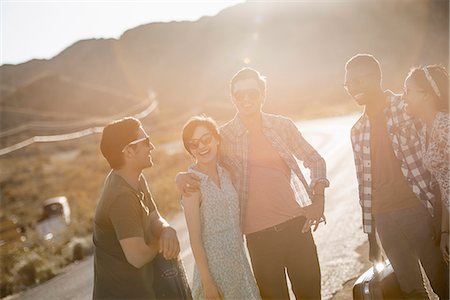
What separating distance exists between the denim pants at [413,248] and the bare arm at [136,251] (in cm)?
178

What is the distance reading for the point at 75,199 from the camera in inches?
757

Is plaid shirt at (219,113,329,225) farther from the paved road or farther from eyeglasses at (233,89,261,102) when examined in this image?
the paved road

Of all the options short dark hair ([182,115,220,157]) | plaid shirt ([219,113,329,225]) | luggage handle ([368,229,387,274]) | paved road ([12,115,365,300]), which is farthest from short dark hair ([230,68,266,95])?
paved road ([12,115,365,300])

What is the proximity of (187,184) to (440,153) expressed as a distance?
1592mm

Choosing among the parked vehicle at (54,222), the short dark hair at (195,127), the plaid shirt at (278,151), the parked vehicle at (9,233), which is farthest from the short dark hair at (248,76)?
the parked vehicle at (9,233)

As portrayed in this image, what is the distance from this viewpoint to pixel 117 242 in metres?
2.96

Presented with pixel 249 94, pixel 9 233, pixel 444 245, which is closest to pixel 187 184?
pixel 249 94

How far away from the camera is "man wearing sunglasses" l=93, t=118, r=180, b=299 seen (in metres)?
2.93

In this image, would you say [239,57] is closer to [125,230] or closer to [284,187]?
[284,187]

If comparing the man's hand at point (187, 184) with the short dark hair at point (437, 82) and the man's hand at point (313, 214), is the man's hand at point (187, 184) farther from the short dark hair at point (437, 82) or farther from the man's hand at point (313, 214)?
the short dark hair at point (437, 82)

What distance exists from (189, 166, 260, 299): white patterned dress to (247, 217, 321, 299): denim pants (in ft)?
0.48

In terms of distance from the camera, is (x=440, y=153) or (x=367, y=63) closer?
(x=440, y=153)

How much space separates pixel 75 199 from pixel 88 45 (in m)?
174

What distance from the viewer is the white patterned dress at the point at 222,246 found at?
3.51 metres
